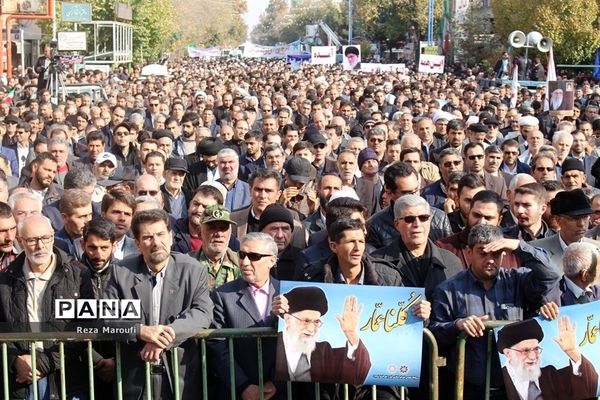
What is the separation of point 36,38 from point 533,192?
5842 centimetres

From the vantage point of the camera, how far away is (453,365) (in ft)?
19.4

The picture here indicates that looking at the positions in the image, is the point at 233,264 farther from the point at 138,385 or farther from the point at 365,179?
the point at 365,179

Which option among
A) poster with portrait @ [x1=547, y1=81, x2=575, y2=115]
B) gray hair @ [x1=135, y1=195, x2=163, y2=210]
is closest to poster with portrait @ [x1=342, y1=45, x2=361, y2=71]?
poster with portrait @ [x1=547, y1=81, x2=575, y2=115]

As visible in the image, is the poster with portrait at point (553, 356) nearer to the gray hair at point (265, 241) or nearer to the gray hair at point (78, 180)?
the gray hair at point (265, 241)

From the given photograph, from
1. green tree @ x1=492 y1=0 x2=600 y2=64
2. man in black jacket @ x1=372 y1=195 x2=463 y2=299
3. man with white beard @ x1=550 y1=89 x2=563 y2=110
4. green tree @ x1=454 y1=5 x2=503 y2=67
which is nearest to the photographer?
man in black jacket @ x1=372 y1=195 x2=463 y2=299

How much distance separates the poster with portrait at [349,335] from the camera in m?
5.65

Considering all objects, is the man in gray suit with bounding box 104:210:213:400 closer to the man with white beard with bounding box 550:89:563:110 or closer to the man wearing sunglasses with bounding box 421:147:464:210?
the man wearing sunglasses with bounding box 421:147:464:210

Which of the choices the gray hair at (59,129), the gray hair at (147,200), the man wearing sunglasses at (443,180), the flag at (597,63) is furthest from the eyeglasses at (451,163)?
the flag at (597,63)

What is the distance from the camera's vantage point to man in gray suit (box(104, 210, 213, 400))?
5754 mm

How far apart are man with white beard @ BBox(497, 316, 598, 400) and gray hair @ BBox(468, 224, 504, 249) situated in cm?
64

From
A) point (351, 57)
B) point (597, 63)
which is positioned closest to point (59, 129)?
point (351, 57)

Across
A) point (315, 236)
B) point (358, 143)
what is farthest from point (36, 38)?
point (315, 236)

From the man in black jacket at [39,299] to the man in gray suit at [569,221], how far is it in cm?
316

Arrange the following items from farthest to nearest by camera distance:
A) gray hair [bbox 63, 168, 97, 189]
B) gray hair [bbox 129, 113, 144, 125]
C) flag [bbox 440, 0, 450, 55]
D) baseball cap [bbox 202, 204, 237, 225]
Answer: flag [bbox 440, 0, 450, 55], gray hair [bbox 129, 113, 144, 125], gray hair [bbox 63, 168, 97, 189], baseball cap [bbox 202, 204, 237, 225]
